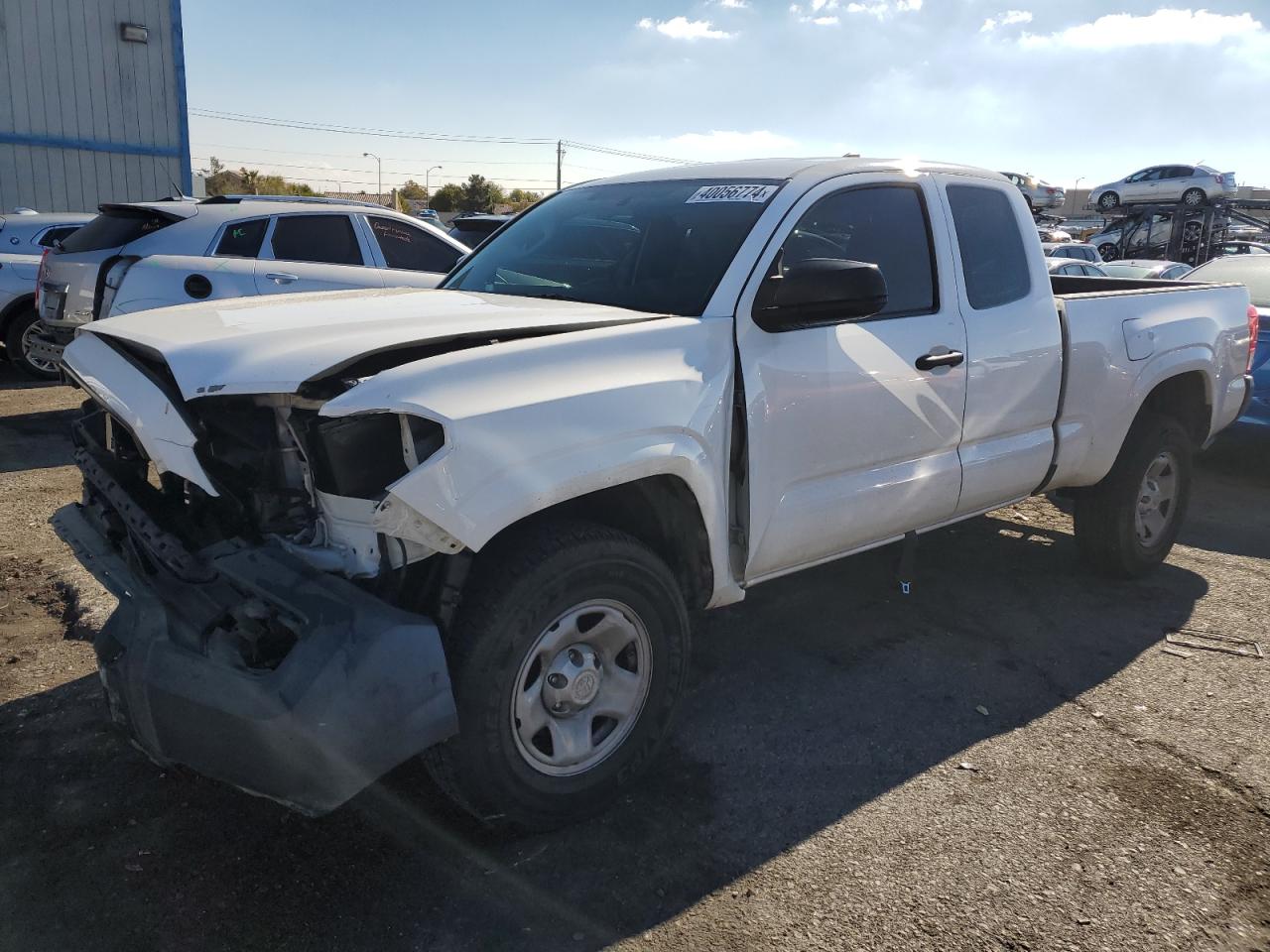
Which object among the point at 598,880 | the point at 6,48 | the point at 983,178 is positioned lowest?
the point at 598,880

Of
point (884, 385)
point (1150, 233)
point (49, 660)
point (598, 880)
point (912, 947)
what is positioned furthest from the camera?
point (1150, 233)

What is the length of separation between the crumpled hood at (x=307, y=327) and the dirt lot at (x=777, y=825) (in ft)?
4.45

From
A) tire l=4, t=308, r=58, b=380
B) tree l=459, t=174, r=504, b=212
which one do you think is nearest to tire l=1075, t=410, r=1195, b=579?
tire l=4, t=308, r=58, b=380

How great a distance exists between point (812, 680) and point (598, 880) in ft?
5.19

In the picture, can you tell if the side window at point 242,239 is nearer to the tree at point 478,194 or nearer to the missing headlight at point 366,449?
the missing headlight at point 366,449

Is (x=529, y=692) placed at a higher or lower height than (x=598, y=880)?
higher

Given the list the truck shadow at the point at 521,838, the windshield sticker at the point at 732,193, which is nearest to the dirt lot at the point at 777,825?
the truck shadow at the point at 521,838

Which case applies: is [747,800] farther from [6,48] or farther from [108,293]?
[6,48]

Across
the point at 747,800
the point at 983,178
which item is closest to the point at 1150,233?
the point at 983,178

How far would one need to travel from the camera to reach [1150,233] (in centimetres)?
2728

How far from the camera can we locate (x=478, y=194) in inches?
2594

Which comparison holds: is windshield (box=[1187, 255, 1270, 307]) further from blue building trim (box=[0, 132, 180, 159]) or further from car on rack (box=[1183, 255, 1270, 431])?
blue building trim (box=[0, 132, 180, 159])

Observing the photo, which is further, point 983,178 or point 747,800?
point 983,178

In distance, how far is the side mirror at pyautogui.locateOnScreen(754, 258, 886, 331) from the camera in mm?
3221
